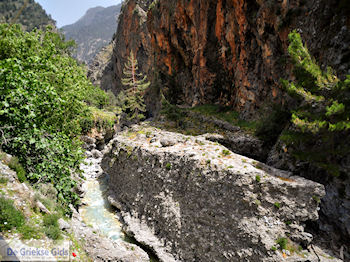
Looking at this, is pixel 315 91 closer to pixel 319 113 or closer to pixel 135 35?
pixel 319 113

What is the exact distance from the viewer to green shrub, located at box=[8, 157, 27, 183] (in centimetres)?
716

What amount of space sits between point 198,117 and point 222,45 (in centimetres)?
1120

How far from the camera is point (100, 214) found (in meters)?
15.6

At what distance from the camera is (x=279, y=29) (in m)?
16.3

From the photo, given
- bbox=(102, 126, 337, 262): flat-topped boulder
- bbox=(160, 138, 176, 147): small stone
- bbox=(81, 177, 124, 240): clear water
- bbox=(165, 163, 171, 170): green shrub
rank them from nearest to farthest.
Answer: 1. bbox=(102, 126, 337, 262): flat-topped boulder
2. bbox=(165, 163, 171, 170): green shrub
3. bbox=(81, 177, 124, 240): clear water
4. bbox=(160, 138, 176, 147): small stone

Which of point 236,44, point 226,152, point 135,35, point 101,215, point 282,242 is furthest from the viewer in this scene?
point 135,35

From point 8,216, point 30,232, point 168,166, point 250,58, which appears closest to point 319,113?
point 168,166

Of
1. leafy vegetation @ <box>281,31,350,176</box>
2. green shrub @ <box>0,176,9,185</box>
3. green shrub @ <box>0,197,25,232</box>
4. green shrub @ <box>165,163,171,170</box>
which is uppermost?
leafy vegetation @ <box>281,31,350,176</box>

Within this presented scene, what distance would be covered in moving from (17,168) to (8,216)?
2.58 m

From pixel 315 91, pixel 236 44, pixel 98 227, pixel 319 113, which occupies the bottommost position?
pixel 98 227

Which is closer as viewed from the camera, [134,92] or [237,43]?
[237,43]

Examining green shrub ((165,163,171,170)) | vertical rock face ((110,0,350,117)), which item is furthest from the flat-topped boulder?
vertical rock face ((110,0,350,117))

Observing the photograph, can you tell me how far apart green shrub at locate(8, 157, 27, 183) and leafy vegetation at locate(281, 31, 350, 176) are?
11903 mm

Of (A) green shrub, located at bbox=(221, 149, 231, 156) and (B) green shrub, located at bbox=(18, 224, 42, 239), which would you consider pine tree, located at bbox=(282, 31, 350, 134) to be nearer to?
(A) green shrub, located at bbox=(221, 149, 231, 156)
